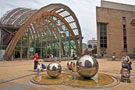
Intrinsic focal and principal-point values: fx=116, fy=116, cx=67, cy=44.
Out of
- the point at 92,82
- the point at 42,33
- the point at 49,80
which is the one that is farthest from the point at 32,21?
the point at 92,82

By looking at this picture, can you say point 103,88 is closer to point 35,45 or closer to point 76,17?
point 35,45

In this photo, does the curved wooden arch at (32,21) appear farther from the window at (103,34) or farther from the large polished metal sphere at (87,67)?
the large polished metal sphere at (87,67)

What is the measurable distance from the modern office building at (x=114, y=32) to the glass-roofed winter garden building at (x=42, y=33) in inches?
394

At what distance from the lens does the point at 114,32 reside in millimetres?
43406

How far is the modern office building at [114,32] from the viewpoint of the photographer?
42375mm

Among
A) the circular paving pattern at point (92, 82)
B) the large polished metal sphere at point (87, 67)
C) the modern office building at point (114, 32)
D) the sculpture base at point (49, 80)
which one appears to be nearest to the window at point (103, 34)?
the modern office building at point (114, 32)

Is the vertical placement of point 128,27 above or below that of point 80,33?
above

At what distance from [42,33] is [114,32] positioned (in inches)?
1043

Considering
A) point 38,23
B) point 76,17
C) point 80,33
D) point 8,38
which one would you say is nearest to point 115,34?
point 80,33

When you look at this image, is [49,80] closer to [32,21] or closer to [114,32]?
[32,21]

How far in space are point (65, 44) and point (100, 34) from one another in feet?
47.6

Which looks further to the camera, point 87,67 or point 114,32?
point 114,32

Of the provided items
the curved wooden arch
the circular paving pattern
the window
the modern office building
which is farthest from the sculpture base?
the window

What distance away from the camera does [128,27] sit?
149ft
